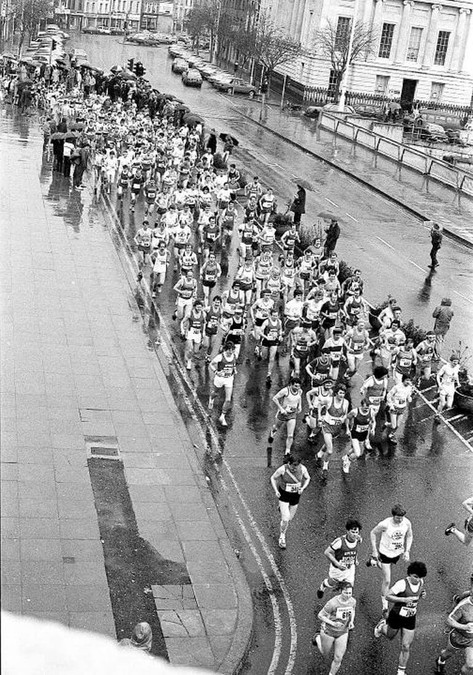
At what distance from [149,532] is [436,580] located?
11.4ft

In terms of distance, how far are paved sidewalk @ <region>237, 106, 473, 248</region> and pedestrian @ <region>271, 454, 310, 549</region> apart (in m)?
25.5

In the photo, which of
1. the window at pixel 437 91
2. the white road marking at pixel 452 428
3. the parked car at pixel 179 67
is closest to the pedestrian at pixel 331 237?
the white road marking at pixel 452 428

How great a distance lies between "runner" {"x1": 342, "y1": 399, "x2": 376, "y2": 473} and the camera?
15906mm

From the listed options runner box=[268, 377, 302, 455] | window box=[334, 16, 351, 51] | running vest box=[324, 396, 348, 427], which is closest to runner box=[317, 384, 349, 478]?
running vest box=[324, 396, 348, 427]

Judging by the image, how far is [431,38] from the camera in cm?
8619

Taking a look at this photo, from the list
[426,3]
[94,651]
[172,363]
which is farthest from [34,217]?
[426,3]

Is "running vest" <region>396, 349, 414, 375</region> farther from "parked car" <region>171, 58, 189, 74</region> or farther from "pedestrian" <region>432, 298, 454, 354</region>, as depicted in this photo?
"parked car" <region>171, 58, 189, 74</region>

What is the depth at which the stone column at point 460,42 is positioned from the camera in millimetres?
85812

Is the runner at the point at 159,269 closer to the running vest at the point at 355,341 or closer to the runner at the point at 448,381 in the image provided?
the running vest at the point at 355,341

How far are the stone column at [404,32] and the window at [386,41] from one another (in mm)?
663

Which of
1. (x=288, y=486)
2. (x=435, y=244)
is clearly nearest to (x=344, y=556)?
(x=288, y=486)

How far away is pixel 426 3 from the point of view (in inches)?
3342

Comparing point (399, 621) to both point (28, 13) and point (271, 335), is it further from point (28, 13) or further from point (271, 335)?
point (28, 13)

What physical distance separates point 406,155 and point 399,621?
148ft
